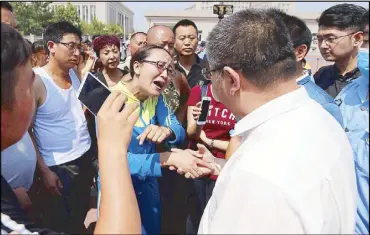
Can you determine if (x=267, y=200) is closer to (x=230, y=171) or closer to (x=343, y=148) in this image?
(x=230, y=171)

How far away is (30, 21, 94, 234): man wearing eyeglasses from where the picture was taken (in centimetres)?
267

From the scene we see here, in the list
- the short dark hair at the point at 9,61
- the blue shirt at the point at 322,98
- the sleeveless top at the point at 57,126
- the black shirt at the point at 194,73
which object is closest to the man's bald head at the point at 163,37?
the black shirt at the point at 194,73

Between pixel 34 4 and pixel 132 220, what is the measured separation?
4804 cm

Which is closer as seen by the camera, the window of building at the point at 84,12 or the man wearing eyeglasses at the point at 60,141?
the man wearing eyeglasses at the point at 60,141

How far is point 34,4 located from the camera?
142 feet

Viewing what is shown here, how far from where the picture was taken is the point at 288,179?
0.88 meters

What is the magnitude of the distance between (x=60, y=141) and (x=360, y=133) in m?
2.15

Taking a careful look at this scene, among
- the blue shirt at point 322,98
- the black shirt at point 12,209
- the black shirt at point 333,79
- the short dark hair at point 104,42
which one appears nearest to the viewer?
the black shirt at point 12,209

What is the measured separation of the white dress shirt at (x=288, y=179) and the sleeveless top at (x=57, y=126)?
1.97 m

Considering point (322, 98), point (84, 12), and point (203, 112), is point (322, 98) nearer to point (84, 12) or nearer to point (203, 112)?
point (203, 112)

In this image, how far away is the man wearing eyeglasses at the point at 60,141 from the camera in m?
2.67

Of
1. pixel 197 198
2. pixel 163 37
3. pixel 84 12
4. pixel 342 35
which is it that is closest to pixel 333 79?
pixel 342 35

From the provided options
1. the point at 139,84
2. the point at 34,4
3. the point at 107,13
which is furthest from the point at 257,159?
the point at 107,13

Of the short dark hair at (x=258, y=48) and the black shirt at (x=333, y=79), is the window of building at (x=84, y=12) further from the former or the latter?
the short dark hair at (x=258, y=48)
